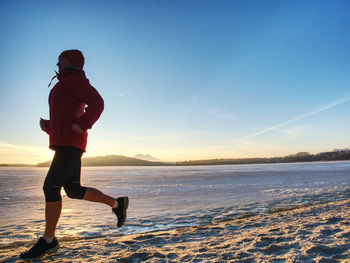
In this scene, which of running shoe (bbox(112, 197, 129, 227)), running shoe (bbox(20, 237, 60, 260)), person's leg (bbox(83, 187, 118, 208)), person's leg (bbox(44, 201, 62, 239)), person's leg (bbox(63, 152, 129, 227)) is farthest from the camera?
running shoe (bbox(112, 197, 129, 227))

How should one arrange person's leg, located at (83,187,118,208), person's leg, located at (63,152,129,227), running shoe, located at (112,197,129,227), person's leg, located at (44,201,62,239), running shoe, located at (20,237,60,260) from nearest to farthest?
running shoe, located at (20,237,60,260)
person's leg, located at (44,201,62,239)
person's leg, located at (63,152,129,227)
person's leg, located at (83,187,118,208)
running shoe, located at (112,197,129,227)

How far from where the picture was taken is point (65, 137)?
102 inches

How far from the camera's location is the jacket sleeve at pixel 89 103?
2506mm

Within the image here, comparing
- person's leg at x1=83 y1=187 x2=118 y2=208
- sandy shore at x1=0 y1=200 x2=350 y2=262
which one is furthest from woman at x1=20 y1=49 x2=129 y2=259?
sandy shore at x1=0 y1=200 x2=350 y2=262

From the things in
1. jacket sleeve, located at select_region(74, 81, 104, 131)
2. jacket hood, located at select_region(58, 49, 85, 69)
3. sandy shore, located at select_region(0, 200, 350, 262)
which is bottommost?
sandy shore, located at select_region(0, 200, 350, 262)

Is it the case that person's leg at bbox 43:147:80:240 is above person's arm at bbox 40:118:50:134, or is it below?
below

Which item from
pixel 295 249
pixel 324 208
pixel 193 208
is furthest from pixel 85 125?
pixel 324 208

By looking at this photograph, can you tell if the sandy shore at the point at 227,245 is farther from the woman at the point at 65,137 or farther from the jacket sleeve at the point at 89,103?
the jacket sleeve at the point at 89,103

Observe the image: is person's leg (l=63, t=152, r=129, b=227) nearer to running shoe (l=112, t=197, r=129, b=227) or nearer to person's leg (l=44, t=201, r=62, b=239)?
running shoe (l=112, t=197, r=129, b=227)

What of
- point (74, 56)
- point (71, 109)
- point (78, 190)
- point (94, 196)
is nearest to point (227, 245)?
point (94, 196)

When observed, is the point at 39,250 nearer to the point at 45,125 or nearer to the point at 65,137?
the point at 65,137

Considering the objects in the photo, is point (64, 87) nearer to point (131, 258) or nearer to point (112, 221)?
point (131, 258)

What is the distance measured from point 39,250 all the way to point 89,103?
147cm

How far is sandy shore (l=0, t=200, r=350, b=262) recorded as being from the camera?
246 centimetres
